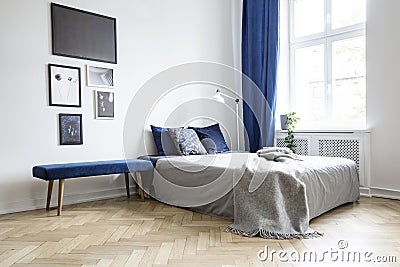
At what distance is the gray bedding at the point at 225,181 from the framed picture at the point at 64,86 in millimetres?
1081

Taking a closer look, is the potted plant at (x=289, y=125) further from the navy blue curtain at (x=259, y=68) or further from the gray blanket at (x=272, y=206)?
the gray blanket at (x=272, y=206)

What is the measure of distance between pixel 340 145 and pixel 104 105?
2689 mm

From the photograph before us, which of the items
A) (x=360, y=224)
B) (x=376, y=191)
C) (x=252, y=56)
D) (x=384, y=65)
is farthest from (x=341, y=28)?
(x=360, y=224)

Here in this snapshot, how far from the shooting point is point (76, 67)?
3537 mm

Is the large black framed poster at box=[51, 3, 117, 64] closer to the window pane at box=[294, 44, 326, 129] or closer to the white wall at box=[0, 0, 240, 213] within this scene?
the white wall at box=[0, 0, 240, 213]

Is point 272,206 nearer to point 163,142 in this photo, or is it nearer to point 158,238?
point 158,238

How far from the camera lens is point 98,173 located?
3.15 meters

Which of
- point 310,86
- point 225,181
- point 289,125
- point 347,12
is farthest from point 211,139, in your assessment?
point 347,12

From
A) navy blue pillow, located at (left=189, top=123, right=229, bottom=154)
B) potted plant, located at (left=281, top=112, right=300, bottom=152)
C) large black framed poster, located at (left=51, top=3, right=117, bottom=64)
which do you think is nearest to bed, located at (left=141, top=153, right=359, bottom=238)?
navy blue pillow, located at (left=189, top=123, right=229, bottom=154)

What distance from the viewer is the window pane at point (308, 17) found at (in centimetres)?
445

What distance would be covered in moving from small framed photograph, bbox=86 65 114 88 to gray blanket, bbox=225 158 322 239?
2.03m

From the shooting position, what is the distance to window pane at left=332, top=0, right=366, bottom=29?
3998mm

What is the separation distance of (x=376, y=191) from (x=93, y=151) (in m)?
3.04

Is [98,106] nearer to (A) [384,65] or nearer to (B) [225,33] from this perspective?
(B) [225,33]
